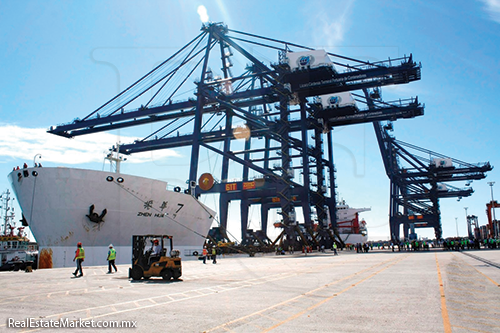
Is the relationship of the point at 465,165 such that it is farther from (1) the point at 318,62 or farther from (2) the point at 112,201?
(2) the point at 112,201

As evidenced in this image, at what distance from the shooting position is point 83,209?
894 inches

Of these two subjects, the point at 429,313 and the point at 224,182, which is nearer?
the point at 429,313

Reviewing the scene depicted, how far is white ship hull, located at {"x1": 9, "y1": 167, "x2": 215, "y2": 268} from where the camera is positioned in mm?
22250

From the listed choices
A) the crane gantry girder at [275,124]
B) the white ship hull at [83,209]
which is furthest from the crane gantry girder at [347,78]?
the white ship hull at [83,209]

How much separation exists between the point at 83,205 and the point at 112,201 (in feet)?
5.73

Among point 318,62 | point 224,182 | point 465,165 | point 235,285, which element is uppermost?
point 318,62

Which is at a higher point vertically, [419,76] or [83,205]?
[419,76]

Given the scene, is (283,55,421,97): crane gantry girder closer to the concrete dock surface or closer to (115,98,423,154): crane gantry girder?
(115,98,423,154): crane gantry girder

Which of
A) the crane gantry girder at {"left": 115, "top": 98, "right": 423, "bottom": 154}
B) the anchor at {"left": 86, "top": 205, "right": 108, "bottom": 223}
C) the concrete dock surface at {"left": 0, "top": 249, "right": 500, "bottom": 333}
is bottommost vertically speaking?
the concrete dock surface at {"left": 0, "top": 249, "right": 500, "bottom": 333}

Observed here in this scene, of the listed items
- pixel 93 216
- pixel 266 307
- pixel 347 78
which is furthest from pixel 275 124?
pixel 266 307

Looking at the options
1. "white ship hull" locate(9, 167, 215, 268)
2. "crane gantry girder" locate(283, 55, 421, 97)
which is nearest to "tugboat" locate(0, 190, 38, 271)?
"white ship hull" locate(9, 167, 215, 268)

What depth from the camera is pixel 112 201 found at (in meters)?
23.8

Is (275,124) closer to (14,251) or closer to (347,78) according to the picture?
(347,78)

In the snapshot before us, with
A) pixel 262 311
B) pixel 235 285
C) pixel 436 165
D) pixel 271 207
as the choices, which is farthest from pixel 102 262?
pixel 436 165
